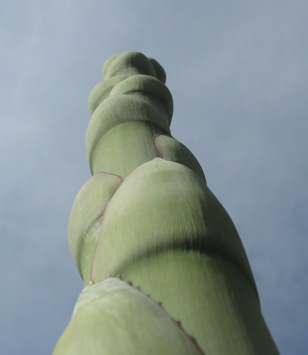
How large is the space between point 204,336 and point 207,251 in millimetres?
164

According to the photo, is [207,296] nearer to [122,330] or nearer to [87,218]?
[122,330]

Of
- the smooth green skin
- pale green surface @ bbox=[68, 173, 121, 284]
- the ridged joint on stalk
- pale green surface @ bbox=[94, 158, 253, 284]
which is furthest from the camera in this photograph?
the ridged joint on stalk

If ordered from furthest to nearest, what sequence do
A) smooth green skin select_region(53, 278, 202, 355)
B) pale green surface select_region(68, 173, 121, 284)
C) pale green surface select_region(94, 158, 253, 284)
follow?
pale green surface select_region(68, 173, 121, 284)
pale green surface select_region(94, 158, 253, 284)
smooth green skin select_region(53, 278, 202, 355)

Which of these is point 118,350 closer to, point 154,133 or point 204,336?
point 204,336

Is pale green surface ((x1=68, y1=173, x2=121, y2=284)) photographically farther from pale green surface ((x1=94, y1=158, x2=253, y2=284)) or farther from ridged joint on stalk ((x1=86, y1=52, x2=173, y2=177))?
ridged joint on stalk ((x1=86, y1=52, x2=173, y2=177))

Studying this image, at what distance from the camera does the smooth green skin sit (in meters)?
0.50

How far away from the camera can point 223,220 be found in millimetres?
791

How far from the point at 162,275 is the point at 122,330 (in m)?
0.17

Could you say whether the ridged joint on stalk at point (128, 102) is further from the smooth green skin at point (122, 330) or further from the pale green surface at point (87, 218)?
the smooth green skin at point (122, 330)

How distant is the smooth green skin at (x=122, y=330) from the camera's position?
19.7 inches

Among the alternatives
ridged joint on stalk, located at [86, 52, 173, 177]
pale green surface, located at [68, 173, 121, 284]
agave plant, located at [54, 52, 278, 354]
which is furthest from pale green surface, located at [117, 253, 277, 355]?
ridged joint on stalk, located at [86, 52, 173, 177]

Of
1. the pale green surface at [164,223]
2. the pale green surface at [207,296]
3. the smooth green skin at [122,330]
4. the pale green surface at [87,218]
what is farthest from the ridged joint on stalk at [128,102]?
the smooth green skin at [122,330]

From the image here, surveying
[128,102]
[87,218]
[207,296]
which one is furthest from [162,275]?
[128,102]

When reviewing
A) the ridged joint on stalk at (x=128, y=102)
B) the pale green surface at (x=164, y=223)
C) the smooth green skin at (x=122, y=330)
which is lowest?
the smooth green skin at (x=122, y=330)
